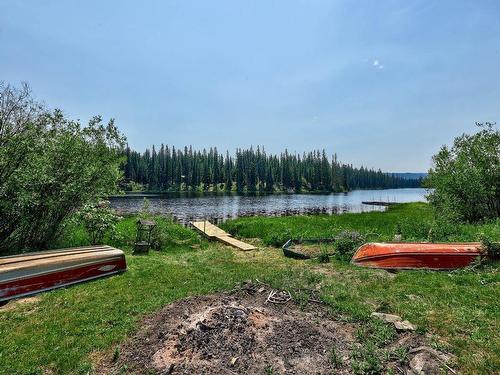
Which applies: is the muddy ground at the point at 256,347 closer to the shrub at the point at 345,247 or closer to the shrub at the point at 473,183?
the shrub at the point at 345,247

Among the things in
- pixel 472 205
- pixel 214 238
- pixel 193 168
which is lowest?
pixel 214 238

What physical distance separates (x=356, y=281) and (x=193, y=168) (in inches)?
4526

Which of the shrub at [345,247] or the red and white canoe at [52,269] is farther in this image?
the shrub at [345,247]

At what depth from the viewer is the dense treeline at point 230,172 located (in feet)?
382

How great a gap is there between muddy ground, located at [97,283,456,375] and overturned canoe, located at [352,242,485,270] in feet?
17.5

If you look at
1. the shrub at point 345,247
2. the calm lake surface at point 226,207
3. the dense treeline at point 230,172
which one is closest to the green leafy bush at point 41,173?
the shrub at point 345,247

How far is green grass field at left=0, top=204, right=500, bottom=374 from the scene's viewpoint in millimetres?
4988

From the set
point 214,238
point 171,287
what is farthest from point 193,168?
point 171,287

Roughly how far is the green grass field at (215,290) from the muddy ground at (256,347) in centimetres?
54

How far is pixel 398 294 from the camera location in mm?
7613

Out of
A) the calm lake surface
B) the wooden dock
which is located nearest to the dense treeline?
the calm lake surface

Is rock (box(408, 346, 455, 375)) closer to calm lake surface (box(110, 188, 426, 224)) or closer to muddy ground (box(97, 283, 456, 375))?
muddy ground (box(97, 283, 456, 375))

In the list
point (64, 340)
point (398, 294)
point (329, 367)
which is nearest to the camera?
point (329, 367)

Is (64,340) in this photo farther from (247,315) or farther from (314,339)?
(314,339)
